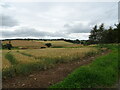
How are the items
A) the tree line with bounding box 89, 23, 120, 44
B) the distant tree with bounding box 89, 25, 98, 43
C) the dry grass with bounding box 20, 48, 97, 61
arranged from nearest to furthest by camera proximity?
1. the dry grass with bounding box 20, 48, 97, 61
2. the tree line with bounding box 89, 23, 120, 44
3. the distant tree with bounding box 89, 25, 98, 43

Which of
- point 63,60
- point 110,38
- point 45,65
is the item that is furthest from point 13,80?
point 110,38

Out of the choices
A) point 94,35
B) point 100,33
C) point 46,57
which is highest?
point 100,33

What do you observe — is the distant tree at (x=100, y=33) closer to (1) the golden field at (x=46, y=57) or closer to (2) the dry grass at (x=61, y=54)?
(2) the dry grass at (x=61, y=54)

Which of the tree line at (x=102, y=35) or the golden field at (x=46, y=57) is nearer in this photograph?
the golden field at (x=46, y=57)

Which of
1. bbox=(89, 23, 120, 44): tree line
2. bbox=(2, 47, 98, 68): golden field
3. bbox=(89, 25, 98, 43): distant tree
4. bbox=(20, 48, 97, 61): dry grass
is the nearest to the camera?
bbox=(2, 47, 98, 68): golden field

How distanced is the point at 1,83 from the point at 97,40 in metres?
68.6

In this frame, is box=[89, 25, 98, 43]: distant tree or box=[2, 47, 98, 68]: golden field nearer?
box=[2, 47, 98, 68]: golden field

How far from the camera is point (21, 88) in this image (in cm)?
714

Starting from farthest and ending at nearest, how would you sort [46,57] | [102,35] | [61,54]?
1. [102,35]
2. [61,54]
3. [46,57]

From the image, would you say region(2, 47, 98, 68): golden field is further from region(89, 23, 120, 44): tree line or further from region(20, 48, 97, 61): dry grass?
region(89, 23, 120, 44): tree line

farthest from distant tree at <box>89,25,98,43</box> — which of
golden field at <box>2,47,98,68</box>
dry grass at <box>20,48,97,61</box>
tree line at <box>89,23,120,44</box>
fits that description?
golden field at <box>2,47,98,68</box>

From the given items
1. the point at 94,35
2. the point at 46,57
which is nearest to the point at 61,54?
the point at 46,57

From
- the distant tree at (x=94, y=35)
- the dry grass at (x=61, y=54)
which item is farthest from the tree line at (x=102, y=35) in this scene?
the dry grass at (x=61, y=54)

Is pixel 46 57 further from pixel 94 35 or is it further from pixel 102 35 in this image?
pixel 94 35
